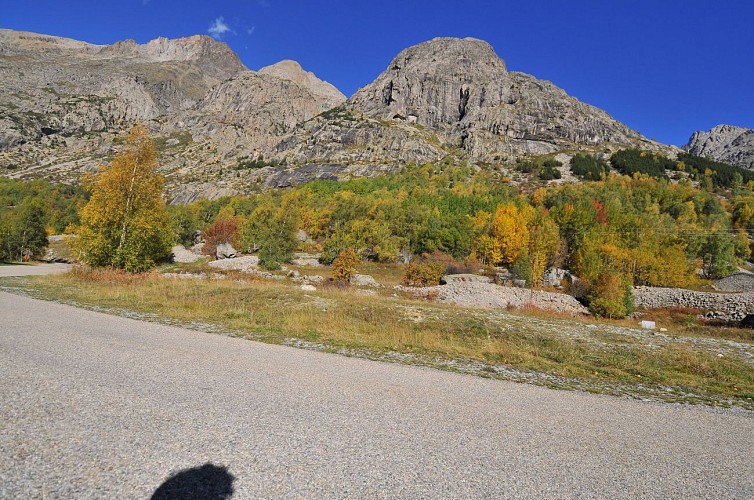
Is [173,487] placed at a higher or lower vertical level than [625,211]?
lower

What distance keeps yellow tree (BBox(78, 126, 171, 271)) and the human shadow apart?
25.9 meters

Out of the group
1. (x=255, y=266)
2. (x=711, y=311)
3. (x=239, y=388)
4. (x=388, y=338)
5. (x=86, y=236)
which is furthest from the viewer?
(x=255, y=266)

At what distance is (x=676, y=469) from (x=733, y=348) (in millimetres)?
18803

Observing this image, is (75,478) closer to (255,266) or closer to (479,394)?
(479,394)

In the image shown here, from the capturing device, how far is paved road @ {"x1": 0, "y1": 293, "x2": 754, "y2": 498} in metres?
3.75

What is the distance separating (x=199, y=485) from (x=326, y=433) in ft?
5.86

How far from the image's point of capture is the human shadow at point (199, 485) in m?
3.31

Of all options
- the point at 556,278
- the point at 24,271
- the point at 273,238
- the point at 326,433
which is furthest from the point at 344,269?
the point at 326,433

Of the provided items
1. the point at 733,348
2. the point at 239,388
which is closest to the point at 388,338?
the point at 239,388

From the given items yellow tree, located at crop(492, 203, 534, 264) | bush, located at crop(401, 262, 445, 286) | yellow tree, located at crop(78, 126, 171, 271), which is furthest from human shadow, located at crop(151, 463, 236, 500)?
yellow tree, located at crop(492, 203, 534, 264)

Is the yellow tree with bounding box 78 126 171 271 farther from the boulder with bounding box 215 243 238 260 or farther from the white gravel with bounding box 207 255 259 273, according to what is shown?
the boulder with bounding box 215 243 238 260

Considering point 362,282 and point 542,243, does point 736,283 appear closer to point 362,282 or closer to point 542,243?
point 542,243

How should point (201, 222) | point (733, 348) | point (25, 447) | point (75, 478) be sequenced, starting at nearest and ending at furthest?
point (75, 478) → point (25, 447) → point (733, 348) → point (201, 222)

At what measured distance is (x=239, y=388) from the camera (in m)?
6.47
